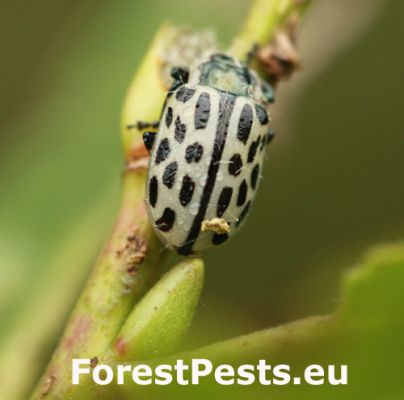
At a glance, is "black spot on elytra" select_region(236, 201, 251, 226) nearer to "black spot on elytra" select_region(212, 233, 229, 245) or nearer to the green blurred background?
"black spot on elytra" select_region(212, 233, 229, 245)

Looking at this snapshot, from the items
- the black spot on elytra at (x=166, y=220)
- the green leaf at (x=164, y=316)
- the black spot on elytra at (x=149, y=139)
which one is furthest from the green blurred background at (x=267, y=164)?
the green leaf at (x=164, y=316)

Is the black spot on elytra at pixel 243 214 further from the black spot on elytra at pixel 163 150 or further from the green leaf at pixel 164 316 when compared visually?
the green leaf at pixel 164 316

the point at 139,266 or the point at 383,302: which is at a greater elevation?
the point at 139,266

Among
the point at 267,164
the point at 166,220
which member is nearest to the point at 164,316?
the point at 166,220

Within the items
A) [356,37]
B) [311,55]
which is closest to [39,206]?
[311,55]

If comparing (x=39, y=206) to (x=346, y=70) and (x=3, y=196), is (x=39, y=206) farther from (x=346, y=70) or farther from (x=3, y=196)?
(x=346, y=70)
